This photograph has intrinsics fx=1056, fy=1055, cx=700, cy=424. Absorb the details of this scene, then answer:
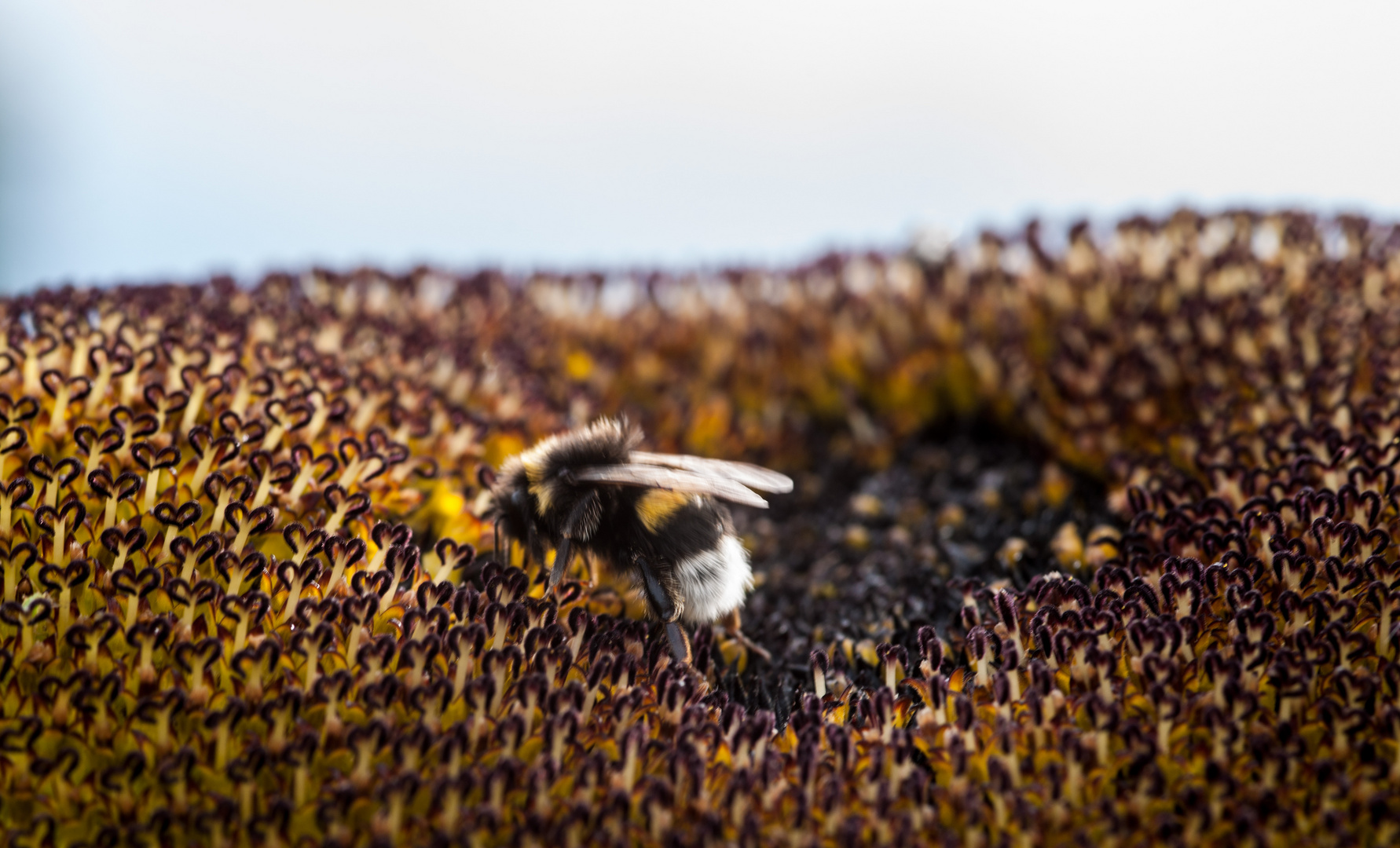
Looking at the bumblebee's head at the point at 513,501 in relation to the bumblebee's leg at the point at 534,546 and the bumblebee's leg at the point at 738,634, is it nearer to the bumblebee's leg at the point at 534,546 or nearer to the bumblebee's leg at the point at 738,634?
the bumblebee's leg at the point at 534,546

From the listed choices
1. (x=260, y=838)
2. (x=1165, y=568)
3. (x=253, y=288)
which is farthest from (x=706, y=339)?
(x=260, y=838)

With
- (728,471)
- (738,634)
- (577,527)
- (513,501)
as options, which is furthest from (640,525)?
(738,634)

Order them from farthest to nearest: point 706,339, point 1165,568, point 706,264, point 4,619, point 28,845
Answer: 1. point 706,264
2. point 706,339
3. point 1165,568
4. point 4,619
5. point 28,845

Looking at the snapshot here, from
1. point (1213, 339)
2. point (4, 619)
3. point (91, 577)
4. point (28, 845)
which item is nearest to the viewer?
point (28, 845)

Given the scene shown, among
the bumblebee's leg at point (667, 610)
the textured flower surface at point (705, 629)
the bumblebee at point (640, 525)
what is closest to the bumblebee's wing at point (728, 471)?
the bumblebee at point (640, 525)

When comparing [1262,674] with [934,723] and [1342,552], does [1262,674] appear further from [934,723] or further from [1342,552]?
[934,723]

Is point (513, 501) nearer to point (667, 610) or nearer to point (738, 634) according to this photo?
point (667, 610)

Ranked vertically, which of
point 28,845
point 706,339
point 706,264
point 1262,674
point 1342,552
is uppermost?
point 706,264
